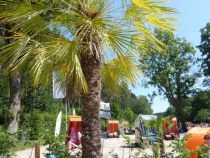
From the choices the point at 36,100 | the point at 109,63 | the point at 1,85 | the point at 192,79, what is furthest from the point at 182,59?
the point at 109,63

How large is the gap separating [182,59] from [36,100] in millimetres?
25384

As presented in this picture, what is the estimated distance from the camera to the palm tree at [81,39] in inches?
209

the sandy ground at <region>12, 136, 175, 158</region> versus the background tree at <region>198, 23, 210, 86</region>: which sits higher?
the background tree at <region>198, 23, 210, 86</region>

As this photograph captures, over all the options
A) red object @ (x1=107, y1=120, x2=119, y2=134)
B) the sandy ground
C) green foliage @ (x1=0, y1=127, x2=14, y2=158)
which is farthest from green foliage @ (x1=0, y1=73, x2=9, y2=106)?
green foliage @ (x1=0, y1=127, x2=14, y2=158)

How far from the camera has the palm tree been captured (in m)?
5.32

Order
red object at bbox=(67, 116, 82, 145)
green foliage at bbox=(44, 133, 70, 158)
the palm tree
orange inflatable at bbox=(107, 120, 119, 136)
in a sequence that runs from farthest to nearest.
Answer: orange inflatable at bbox=(107, 120, 119, 136)
red object at bbox=(67, 116, 82, 145)
green foliage at bbox=(44, 133, 70, 158)
the palm tree

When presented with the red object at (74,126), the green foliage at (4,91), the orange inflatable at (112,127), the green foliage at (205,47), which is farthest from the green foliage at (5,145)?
the green foliage at (205,47)

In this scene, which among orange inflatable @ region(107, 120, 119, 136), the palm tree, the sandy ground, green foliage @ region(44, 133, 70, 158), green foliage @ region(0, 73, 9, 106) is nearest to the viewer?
the palm tree

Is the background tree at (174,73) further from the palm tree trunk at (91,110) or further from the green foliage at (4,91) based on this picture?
the palm tree trunk at (91,110)

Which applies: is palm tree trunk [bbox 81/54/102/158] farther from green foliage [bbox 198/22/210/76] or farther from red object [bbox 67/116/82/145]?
green foliage [bbox 198/22/210/76]

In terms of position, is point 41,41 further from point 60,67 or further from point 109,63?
point 109,63

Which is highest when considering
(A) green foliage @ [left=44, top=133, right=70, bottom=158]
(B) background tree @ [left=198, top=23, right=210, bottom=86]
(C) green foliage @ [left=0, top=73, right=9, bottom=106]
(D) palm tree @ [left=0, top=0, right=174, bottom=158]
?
(B) background tree @ [left=198, top=23, right=210, bottom=86]

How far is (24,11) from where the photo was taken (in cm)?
541

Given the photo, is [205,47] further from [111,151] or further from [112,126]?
[111,151]
